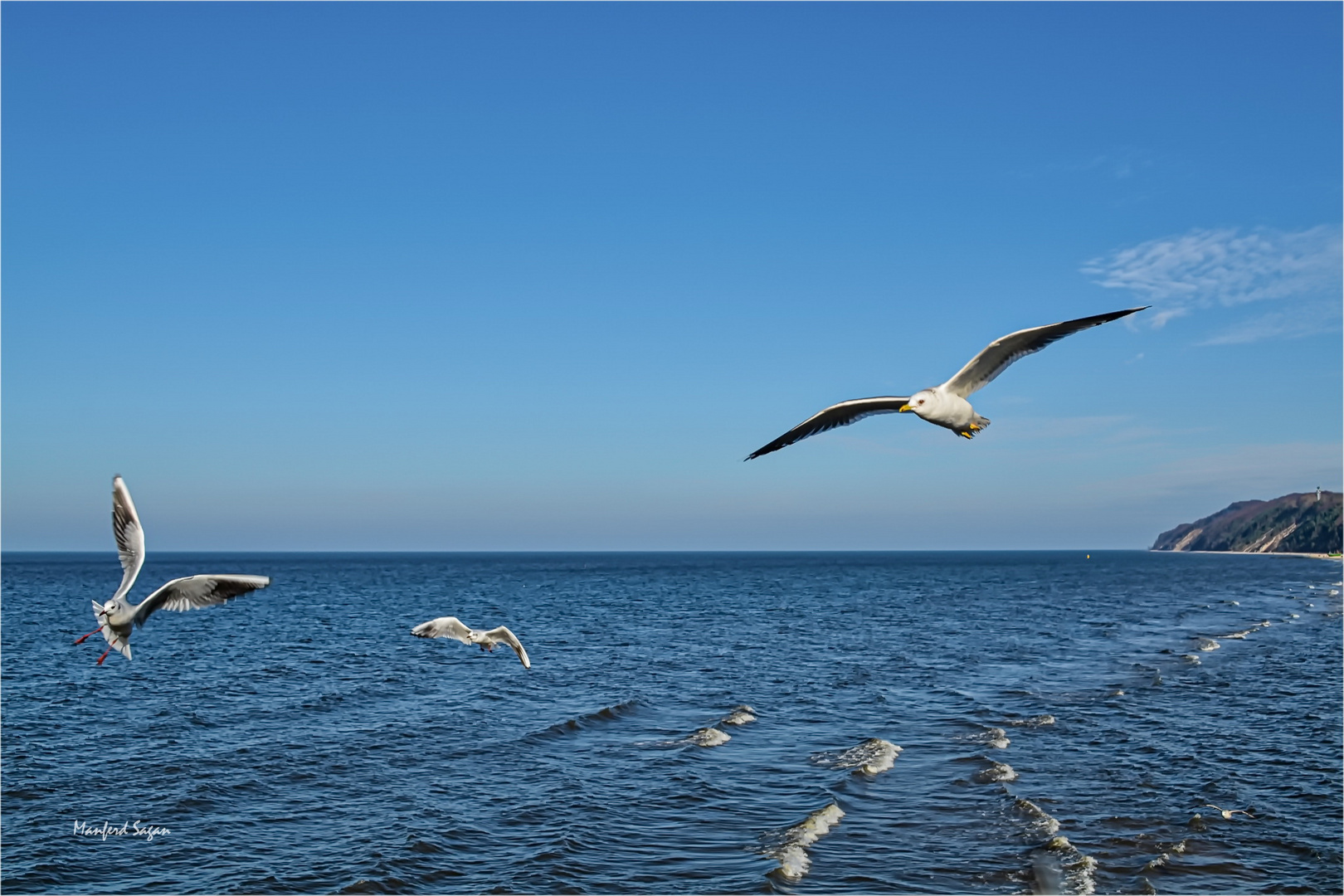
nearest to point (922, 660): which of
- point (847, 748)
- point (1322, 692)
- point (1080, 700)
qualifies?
point (1080, 700)

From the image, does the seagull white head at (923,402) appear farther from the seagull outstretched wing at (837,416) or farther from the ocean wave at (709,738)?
the ocean wave at (709,738)

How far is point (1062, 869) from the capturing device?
17141 mm

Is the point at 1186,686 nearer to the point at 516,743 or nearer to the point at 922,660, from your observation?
the point at 922,660

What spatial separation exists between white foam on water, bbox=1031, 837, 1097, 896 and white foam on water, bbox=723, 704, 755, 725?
1206 centimetres

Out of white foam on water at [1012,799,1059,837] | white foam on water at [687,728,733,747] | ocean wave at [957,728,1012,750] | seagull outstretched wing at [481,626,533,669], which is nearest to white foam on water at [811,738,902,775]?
ocean wave at [957,728,1012,750]

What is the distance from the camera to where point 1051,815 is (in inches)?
792

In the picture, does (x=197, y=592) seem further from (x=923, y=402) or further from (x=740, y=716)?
(x=740, y=716)

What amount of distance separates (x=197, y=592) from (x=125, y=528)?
1895 mm

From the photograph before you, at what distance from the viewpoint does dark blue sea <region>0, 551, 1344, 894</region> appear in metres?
17.7

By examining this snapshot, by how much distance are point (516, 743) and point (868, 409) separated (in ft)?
66.2

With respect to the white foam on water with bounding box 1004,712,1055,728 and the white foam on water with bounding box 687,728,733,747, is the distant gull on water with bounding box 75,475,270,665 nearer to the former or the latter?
the white foam on water with bounding box 687,728,733,747

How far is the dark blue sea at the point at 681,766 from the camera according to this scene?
1770 cm
